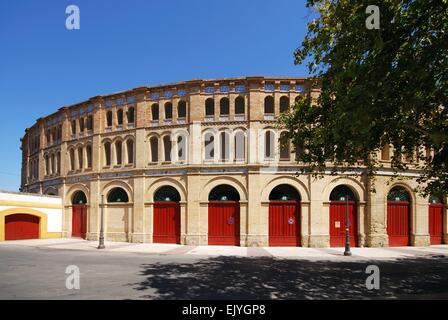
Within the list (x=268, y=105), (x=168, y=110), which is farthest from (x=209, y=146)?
(x=268, y=105)

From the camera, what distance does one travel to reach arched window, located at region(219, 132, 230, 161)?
2200cm

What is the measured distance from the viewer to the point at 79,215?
26812 mm

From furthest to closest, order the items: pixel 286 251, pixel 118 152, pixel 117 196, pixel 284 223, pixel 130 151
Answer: pixel 118 152 < pixel 130 151 < pixel 117 196 < pixel 284 223 < pixel 286 251

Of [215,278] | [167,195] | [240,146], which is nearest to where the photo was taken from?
[215,278]

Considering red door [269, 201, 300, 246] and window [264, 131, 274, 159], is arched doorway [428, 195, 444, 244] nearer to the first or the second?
red door [269, 201, 300, 246]

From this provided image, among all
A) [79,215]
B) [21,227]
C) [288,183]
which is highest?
[288,183]

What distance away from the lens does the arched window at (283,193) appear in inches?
851

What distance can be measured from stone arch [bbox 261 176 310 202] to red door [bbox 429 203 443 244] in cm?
1041

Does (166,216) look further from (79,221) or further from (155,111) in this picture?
(79,221)

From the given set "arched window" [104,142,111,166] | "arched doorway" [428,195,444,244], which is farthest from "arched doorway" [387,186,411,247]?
"arched window" [104,142,111,166]

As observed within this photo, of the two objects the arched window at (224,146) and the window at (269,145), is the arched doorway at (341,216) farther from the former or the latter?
the arched window at (224,146)

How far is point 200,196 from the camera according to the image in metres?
21.9

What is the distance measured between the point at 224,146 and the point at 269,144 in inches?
132

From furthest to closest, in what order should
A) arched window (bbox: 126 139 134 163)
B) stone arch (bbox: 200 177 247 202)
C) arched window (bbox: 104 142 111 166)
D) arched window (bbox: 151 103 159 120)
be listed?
arched window (bbox: 104 142 111 166) → arched window (bbox: 126 139 134 163) → arched window (bbox: 151 103 159 120) → stone arch (bbox: 200 177 247 202)
